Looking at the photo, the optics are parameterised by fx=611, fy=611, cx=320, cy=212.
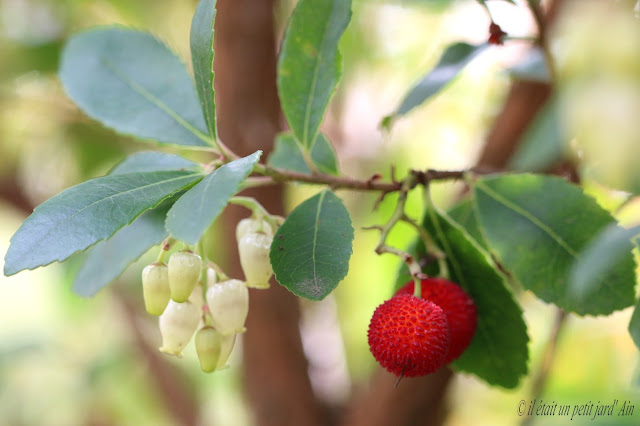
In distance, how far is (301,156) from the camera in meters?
0.67

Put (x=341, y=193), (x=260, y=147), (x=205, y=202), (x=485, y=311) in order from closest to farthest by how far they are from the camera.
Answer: (x=205, y=202)
(x=485, y=311)
(x=260, y=147)
(x=341, y=193)

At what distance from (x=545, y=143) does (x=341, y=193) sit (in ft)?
2.22

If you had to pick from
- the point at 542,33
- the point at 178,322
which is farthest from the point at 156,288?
the point at 542,33

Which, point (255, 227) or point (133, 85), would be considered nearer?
point (255, 227)

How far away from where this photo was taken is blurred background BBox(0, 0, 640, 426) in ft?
3.78

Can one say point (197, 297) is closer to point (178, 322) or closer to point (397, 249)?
point (178, 322)

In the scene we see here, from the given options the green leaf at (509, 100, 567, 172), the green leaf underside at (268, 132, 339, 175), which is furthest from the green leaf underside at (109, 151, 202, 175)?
the green leaf at (509, 100, 567, 172)

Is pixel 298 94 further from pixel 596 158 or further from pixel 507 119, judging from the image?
pixel 507 119

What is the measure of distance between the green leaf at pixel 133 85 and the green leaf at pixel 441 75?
0.71 ft

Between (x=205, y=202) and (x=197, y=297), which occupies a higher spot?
(x=205, y=202)

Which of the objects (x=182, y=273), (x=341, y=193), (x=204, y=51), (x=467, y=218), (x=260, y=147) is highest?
(x=204, y=51)

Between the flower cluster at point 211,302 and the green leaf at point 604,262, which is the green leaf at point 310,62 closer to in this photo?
the flower cluster at point 211,302

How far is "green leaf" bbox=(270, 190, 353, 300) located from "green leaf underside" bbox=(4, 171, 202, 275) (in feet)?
0.30

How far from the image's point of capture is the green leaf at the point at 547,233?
0.53 m
